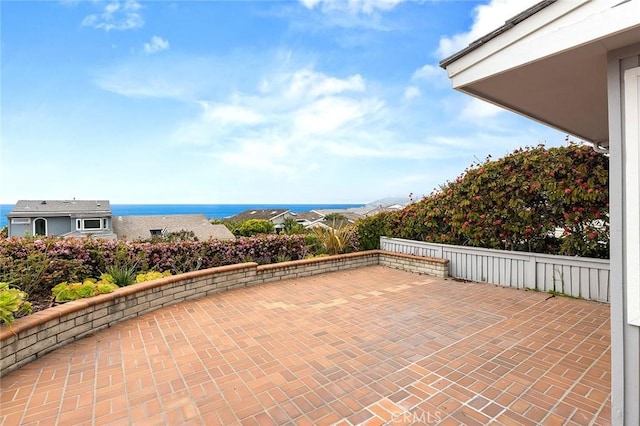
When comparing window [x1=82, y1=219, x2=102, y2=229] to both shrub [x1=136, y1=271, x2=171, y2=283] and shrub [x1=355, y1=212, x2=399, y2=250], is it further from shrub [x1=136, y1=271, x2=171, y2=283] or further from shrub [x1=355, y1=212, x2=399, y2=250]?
shrub [x1=355, y1=212, x2=399, y2=250]

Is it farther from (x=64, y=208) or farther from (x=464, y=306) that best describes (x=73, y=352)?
(x=64, y=208)

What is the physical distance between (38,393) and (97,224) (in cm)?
3175

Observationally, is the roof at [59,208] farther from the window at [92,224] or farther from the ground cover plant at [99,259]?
the ground cover plant at [99,259]

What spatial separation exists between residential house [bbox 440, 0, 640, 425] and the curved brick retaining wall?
470 centimetres

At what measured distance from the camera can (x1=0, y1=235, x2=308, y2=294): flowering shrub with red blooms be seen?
421cm

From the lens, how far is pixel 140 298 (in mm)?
4402

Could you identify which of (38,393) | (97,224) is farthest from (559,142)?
(97,224)

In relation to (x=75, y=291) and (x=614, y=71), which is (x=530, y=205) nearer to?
(x=614, y=71)

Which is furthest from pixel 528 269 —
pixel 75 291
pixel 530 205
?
pixel 75 291

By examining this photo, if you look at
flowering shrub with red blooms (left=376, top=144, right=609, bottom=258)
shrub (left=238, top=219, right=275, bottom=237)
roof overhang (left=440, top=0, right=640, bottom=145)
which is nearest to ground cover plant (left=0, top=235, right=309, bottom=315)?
flowering shrub with red blooms (left=376, top=144, right=609, bottom=258)

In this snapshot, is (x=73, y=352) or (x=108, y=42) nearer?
(x=73, y=352)

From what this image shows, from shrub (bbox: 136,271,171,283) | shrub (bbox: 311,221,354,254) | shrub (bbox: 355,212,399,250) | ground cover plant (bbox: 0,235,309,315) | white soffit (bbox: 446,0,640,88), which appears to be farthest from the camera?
shrub (bbox: 355,212,399,250)

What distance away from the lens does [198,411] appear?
229 centimetres

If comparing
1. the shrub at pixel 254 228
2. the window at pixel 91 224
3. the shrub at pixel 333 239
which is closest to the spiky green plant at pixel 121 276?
the shrub at pixel 333 239
